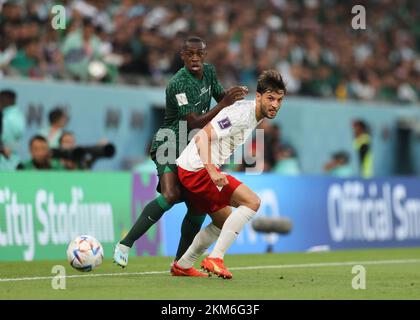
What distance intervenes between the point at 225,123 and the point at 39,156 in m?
5.46

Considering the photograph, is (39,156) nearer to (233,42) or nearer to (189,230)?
(189,230)

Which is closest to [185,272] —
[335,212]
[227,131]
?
[227,131]

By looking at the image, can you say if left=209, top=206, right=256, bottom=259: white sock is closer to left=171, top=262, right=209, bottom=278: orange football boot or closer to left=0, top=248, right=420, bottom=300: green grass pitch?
left=0, top=248, right=420, bottom=300: green grass pitch

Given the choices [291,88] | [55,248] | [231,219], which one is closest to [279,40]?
[291,88]

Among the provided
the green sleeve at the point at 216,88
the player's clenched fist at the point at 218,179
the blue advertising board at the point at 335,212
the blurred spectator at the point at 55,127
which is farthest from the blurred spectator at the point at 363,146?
the player's clenched fist at the point at 218,179

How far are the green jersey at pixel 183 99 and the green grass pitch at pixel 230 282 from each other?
1.38 meters

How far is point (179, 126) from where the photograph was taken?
1068 centimetres

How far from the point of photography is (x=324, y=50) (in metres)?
27.1

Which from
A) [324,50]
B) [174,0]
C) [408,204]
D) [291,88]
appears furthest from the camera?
[324,50]

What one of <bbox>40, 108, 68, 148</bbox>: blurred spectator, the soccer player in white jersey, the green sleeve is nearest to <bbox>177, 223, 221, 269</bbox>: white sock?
the soccer player in white jersey

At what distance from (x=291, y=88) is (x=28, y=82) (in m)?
7.98

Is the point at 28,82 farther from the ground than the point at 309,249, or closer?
farther from the ground

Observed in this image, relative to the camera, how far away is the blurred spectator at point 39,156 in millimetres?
14648

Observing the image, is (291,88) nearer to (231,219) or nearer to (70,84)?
(70,84)
